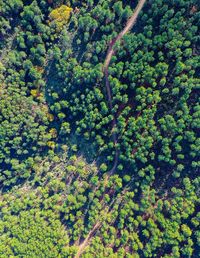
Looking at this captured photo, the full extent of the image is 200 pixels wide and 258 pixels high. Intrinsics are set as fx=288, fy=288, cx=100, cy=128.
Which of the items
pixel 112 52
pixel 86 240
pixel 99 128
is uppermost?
pixel 112 52

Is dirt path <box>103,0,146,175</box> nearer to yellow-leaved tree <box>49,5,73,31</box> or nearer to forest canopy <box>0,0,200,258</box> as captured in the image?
forest canopy <box>0,0,200,258</box>

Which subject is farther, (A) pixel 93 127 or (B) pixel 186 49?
(A) pixel 93 127

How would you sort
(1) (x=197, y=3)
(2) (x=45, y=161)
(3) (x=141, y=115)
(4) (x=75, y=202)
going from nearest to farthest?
(1) (x=197, y=3) < (3) (x=141, y=115) < (4) (x=75, y=202) < (2) (x=45, y=161)

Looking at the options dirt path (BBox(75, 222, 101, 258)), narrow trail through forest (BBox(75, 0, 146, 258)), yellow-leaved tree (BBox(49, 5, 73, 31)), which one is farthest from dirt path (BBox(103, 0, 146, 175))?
dirt path (BBox(75, 222, 101, 258))

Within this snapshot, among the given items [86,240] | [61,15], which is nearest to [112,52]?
[61,15]

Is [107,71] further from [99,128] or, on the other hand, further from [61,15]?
[61,15]

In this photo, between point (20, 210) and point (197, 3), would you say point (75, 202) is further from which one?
point (197, 3)

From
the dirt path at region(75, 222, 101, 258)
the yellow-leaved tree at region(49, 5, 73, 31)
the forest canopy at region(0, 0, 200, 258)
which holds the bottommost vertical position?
the dirt path at region(75, 222, 101, 258)

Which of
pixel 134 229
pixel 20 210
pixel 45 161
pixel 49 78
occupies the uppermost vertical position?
pixel 49 78

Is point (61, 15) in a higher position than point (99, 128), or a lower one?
higher

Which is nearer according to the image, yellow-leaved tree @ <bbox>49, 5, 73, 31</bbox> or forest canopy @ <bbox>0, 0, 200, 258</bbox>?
forest canopy @ <bbox>0, 0, 200, 258</bbox>

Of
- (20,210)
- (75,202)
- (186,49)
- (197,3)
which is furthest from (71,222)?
(197,3)
